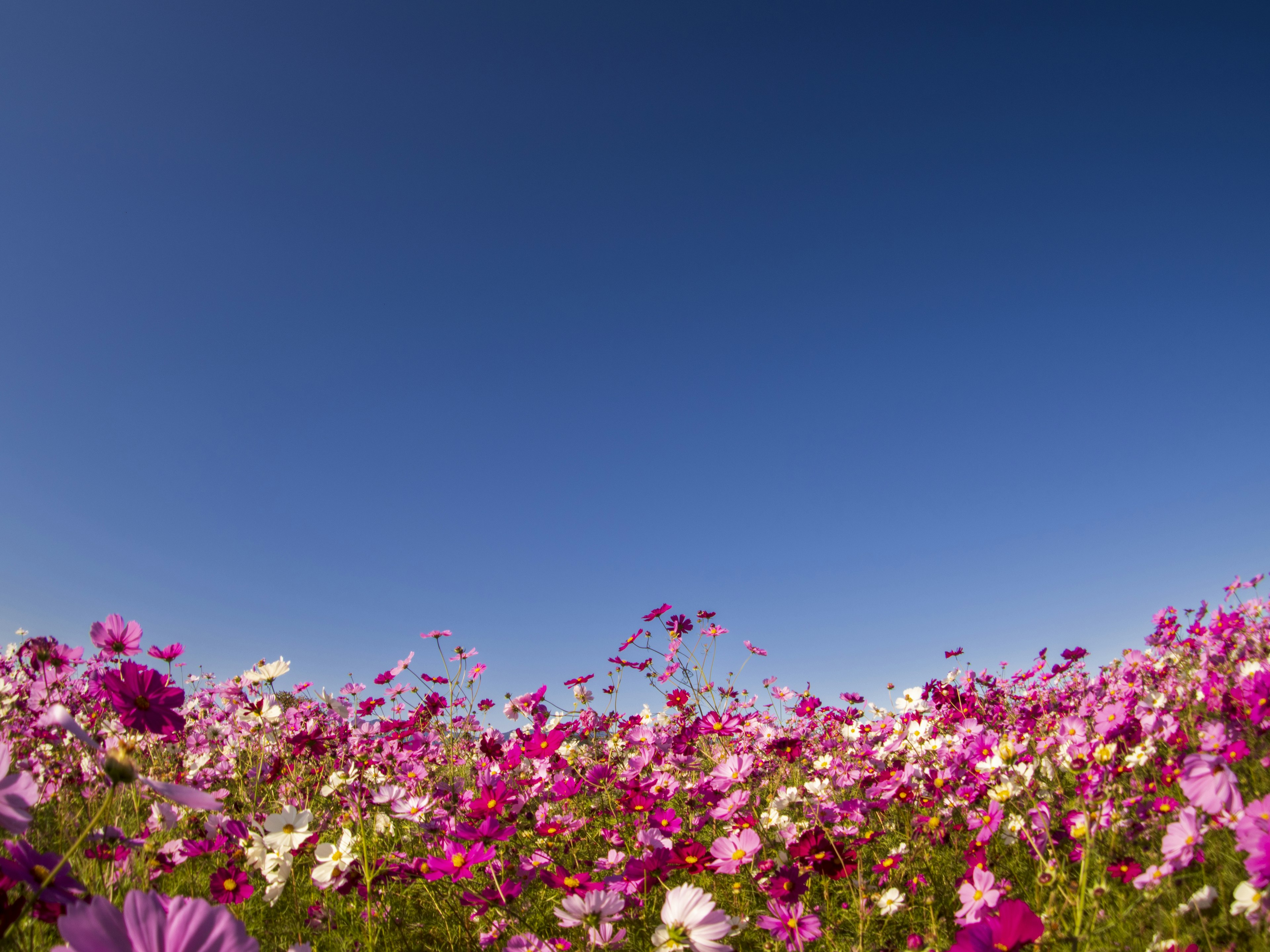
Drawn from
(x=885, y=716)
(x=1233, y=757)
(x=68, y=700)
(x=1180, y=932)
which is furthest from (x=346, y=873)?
(x=885, y=716)

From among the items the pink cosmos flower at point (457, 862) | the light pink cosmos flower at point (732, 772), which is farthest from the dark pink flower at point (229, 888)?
the light pink cosmos flower at point (732, 772)

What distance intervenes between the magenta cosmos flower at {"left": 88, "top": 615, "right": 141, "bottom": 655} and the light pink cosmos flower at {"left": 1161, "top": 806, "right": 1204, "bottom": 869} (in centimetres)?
294

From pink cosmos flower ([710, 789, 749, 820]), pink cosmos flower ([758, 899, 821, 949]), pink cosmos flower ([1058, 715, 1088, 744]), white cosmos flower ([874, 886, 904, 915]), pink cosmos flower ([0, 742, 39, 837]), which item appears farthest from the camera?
pink cosmos flower ([1058, 715, 1088, 744])

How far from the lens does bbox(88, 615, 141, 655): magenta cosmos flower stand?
6.04 feet

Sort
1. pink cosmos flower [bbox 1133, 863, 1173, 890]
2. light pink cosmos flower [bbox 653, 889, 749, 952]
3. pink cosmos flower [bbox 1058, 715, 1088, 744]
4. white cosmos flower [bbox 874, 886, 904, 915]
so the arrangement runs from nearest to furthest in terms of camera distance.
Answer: light pink cosmos flower [bbox 653, 889, 749, 952]
pink cosmos flower [bbox 1133, 863, 1173, 890]
white cosmos flower [bbox 874, 886, 904, 915]
pink cosmos flower [bbox 1058, 715, 1088, 744]

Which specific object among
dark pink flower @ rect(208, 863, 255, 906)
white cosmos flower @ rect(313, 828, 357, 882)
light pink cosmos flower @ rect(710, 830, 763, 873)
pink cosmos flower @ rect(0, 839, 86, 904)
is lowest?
dark pink flower @ rect(208, 863, 255, 906)

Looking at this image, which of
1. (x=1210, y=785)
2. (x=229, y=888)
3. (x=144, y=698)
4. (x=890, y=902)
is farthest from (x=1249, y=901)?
(x=229, y=888)

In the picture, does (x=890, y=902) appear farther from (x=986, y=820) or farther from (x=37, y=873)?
(x=37, y=873)

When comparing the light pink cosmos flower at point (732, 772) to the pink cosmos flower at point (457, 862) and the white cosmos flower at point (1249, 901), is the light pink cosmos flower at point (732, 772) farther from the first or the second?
the white cosmos flower at point (1249, 901)

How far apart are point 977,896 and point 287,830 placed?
2.00 metres

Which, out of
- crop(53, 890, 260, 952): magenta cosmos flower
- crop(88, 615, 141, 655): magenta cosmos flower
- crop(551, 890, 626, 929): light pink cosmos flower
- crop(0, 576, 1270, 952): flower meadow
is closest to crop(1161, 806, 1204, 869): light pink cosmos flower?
crop(0, 576, 1270, 952): flower meadow

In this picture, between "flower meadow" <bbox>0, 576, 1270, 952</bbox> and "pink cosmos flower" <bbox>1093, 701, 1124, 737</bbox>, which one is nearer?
"flower meadow" <bbox>0, 576, 1270, 952</bbox>

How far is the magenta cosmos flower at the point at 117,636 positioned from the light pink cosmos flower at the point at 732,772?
6.80 ft

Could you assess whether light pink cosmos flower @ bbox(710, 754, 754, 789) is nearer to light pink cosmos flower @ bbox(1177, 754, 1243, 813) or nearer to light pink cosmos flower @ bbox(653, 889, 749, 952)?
light pink cosmos flower @ bbox(653, 889, 749, 952)
